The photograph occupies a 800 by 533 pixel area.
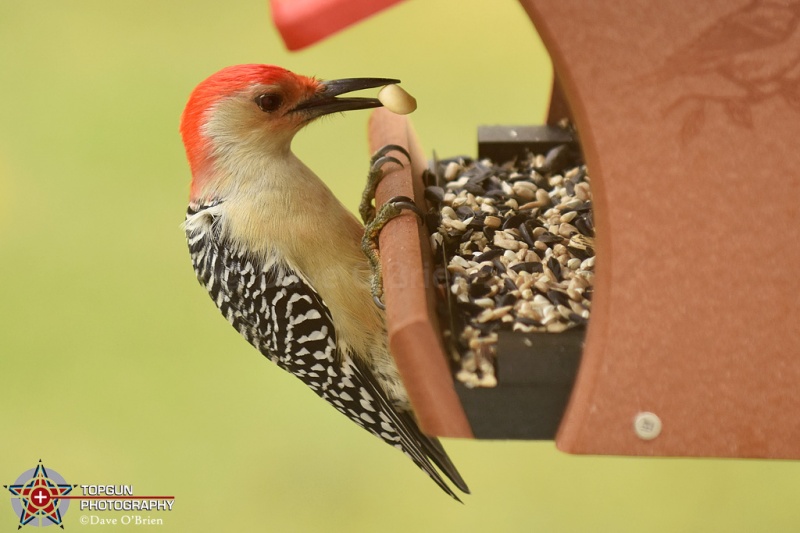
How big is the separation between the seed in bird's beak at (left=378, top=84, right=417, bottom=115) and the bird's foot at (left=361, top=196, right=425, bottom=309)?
0.23 metres

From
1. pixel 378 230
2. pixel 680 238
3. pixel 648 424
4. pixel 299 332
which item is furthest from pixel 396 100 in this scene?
pixel 648 424

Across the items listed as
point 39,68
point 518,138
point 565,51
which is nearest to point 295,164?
point 518,138

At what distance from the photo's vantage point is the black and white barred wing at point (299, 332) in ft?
10.1

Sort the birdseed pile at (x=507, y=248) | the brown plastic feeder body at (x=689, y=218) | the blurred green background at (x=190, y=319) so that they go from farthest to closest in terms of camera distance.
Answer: the blurred green background at (x=190, y=319)
the birdseed pile at (x=507, y=248)
the brown plastic feeder body at (x=689, y=218)

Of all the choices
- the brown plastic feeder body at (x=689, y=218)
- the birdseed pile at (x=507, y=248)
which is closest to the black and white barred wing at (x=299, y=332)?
the birdseed pile at (x=507, y=248)

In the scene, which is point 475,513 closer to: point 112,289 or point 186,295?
point 186,295

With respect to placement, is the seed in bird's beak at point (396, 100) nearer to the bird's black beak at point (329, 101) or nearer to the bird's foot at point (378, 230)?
the bird's foot at point (378, 230)

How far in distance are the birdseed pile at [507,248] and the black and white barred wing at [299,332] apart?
0.48m

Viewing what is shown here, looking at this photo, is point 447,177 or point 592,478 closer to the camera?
point 447,177

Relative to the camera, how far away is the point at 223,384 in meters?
5.97

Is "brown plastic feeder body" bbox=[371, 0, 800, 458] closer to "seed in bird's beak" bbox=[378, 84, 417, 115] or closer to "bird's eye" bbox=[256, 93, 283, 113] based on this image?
"seed in bird's beak" bbox=[378, 84, 417, 115]

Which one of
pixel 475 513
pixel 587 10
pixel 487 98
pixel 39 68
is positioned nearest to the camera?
pixel 587 10

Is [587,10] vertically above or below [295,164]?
below

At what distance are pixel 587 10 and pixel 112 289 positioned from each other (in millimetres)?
5180
